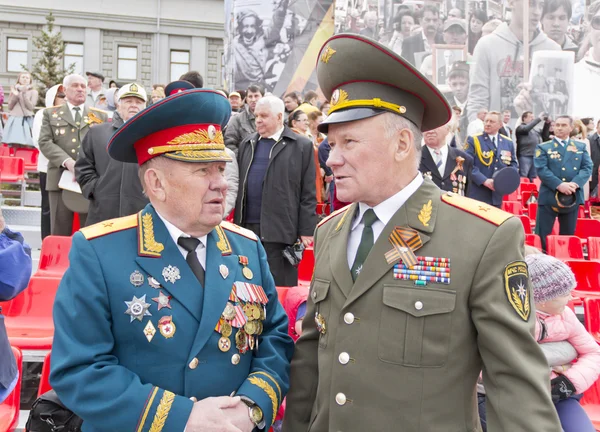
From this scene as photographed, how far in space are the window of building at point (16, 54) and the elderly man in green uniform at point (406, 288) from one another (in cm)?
4094

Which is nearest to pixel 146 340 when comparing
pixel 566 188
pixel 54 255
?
pixel 54 255

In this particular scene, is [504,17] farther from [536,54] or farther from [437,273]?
[437,273]

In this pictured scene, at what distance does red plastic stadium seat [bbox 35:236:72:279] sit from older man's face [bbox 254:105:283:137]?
1.90 meters

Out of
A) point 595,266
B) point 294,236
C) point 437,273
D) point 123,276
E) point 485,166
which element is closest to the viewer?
point 437,273

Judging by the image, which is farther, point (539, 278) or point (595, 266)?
point (595, 266)

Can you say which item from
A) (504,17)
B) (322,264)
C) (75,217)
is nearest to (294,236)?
(75,217)

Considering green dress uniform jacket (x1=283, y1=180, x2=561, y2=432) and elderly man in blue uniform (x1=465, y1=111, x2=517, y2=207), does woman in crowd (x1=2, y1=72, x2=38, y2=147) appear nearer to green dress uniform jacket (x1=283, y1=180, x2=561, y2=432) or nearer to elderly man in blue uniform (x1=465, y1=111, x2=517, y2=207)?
elderly man in blue uniform (x1=465, y1=111, x2=517, y2=207)

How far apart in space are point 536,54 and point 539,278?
70.2ft

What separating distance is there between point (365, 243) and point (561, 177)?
27.3 feet

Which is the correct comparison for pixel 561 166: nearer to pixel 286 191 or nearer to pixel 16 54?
pixel 286 191

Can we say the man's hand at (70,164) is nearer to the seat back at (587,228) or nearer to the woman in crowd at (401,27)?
the seat back at (587,228)

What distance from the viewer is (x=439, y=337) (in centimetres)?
193

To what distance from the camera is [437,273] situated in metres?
1.97

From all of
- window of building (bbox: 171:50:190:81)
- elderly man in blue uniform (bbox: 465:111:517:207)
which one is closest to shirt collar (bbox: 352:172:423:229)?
elderly man in blue uniform (bbox: 465:111:517:207)
